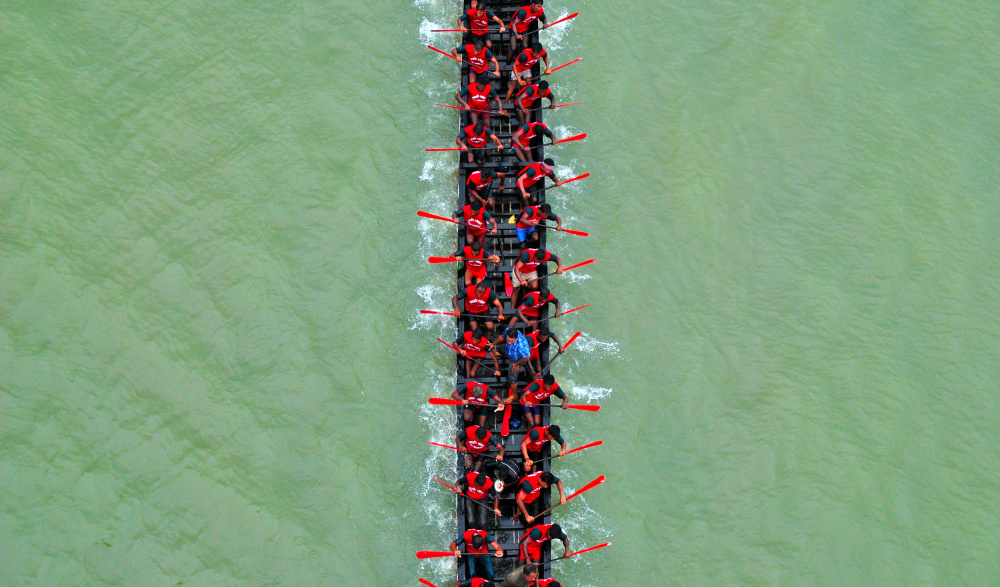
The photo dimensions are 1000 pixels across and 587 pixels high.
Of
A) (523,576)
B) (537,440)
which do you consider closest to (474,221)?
(537,440)

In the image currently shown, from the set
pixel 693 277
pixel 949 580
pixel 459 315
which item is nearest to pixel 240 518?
pixel 459 315

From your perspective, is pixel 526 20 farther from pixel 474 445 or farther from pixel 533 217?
pixel 474 445

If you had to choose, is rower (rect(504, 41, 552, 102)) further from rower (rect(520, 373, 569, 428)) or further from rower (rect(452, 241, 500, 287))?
rower (rect(520, 373, 569, 428))

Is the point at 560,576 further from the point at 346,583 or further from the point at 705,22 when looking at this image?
the point at 705,22

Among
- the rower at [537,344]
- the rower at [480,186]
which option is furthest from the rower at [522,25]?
the rower at [537,344]

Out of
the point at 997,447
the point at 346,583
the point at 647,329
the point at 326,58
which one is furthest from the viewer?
the point at 326,58

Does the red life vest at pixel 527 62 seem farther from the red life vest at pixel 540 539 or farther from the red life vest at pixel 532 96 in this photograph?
the red life vest at pixel 540 539

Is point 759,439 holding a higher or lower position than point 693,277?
lower
